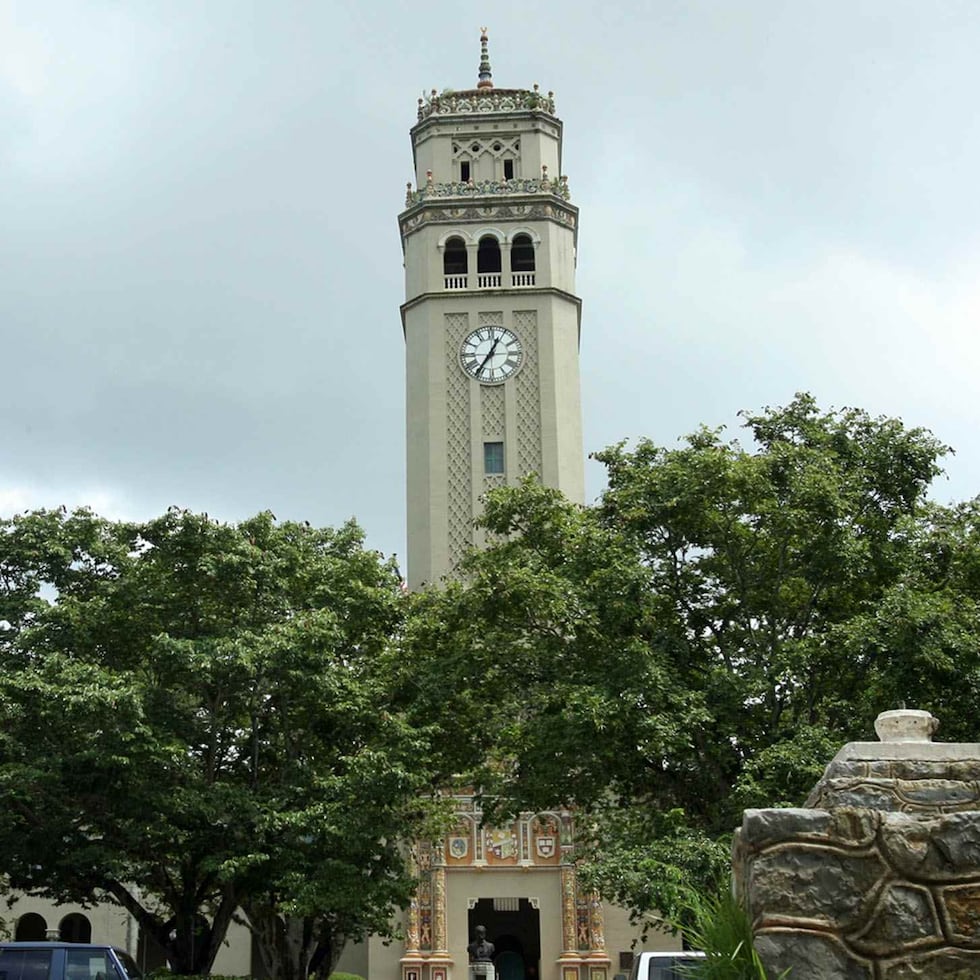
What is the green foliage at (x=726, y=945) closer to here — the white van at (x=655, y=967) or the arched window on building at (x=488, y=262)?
the white van at (x=655, y=967)

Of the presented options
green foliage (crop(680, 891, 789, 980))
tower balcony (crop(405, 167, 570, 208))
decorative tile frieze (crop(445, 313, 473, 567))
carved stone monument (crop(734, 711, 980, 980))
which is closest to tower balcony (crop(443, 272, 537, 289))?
decorative tile frieze (crop(445, 313, 473, 567))

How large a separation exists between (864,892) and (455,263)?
41190mm

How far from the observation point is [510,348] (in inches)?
1836

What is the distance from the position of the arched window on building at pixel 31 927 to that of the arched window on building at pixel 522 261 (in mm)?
24888

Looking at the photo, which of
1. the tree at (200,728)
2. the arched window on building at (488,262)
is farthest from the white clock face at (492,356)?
the tree at (200,728)

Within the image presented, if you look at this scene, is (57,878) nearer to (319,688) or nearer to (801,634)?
(319,688)

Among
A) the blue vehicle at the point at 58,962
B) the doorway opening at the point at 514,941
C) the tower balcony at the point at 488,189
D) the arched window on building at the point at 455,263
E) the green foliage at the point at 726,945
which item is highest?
the tower balcony at the point at 488,189

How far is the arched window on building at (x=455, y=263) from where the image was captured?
47.6 m

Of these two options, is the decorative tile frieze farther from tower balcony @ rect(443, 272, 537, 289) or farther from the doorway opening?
the doorway opening

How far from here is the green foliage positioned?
8.73m

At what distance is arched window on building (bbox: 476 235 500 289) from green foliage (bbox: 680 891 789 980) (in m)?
39.5

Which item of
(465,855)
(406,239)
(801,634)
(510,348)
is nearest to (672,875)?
(801,634)

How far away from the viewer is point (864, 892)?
28.5ft

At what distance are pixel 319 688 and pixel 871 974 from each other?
16428 mm
